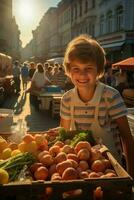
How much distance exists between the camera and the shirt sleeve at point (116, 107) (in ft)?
11.1

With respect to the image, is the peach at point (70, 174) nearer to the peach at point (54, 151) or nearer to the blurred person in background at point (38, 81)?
the peach at point (54, 151)

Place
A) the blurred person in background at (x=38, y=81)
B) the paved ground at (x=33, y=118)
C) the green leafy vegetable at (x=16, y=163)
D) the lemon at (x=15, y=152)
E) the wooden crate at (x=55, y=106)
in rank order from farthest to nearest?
the blurred person in background at (x=38, y=81) < the wooden crate at (x=55, y=106) < the paved ground at (x=33, y=118) < the lemon at (x=15, y=152) < the green leafy vegetable at (x=16, y=163)

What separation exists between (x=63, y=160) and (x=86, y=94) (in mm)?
735

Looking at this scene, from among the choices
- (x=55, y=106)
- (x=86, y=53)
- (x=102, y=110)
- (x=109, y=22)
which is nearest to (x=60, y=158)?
(x=102, y=110)

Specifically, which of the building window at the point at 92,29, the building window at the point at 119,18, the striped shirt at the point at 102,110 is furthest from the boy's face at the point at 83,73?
the building window at the point at 92,29

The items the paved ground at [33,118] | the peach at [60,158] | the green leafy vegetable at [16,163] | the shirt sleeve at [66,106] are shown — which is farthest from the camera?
the paved ground at [33,118]

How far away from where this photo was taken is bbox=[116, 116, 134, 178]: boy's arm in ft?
11.0

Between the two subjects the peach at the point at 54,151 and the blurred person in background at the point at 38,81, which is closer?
the peach at the point at 54,151

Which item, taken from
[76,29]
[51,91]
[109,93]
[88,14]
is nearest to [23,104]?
[51,91]

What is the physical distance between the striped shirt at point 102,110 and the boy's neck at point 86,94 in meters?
0.03

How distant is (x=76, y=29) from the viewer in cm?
6156

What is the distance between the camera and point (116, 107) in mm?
3404

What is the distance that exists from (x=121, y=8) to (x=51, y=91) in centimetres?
2505

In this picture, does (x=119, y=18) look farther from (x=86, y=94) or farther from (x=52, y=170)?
(x=52, y=170)
